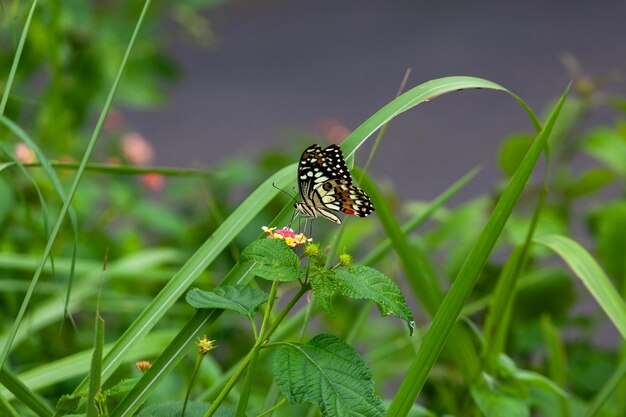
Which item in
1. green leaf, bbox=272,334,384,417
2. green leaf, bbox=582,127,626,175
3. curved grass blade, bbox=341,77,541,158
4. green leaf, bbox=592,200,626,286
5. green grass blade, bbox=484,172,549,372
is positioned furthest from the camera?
green leaf, bbox=582,127,626,175

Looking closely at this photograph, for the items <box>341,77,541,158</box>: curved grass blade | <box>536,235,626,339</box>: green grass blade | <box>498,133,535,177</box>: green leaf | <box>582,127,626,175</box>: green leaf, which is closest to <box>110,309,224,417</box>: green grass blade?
<box>341,77,541,158</box>: curved grass blade

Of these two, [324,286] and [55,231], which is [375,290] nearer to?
[324,286]

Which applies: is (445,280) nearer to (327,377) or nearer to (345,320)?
(345,320)

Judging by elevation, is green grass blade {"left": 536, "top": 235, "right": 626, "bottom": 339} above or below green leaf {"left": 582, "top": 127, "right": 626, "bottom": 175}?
below

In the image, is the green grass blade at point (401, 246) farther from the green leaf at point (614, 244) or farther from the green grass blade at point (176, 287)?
the green leaf at point (614, 244)

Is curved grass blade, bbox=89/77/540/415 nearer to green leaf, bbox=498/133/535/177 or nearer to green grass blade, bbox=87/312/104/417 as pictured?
green grass blade, bbox=87/312/104/417

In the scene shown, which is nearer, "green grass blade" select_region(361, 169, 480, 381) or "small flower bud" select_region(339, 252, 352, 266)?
"small flower bud" select_region(339, 252, 352, 266)

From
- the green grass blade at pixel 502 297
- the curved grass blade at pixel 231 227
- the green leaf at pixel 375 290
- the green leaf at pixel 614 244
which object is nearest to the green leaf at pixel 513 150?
the green leaf at pixel 614 244
